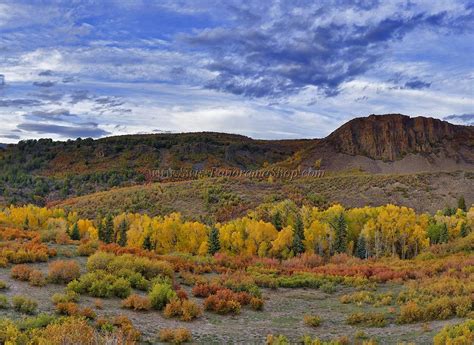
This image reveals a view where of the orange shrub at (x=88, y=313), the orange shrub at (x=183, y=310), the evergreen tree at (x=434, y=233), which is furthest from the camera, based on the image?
the evergreen tree at (x=434, y=233)

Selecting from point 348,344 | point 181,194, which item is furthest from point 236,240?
point 181,194

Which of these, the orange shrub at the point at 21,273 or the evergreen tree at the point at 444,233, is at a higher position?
the orange shrub at the point at 21,273

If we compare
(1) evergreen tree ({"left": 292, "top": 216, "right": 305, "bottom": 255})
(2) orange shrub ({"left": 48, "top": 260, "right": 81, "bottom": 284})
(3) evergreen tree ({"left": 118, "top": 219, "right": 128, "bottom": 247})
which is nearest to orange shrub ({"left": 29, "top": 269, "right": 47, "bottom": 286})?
(2) orange shrub ({"left": 48, "top": 260, "right": 81, "bottom": 284})

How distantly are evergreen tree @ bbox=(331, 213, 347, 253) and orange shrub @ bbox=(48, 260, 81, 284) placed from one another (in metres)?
42.8

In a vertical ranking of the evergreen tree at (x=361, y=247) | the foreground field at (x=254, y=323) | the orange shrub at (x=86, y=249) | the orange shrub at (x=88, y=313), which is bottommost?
the evergreen tree at (x=361, y=247)

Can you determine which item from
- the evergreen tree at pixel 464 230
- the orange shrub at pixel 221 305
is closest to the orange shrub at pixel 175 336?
the orange shrub at pixel 221 305

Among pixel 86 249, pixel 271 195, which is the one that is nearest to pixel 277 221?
pixel 271 195

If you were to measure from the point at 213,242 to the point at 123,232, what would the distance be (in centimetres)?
1509

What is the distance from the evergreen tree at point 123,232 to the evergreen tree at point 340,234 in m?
27.4

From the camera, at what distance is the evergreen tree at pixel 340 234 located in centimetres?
5621

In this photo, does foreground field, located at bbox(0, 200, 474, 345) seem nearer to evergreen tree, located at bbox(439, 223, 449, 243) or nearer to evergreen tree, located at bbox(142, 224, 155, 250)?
evergreen tree, located at bbox(142, 224, 155, 250)

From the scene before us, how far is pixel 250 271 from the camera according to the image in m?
26.9

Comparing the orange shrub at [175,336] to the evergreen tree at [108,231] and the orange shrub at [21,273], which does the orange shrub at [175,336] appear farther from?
the evergreen tree at [108,231]

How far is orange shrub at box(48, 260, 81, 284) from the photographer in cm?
1752
